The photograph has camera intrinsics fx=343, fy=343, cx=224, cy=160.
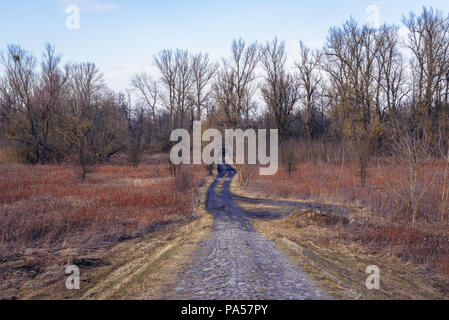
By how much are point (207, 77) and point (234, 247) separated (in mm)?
49267

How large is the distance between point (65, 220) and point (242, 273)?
25.4 ft

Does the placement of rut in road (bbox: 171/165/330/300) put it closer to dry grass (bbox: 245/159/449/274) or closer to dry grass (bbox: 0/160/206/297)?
dry grass (bbox: 245/159/449/274)

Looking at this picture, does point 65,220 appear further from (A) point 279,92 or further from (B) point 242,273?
(A) point 279,92

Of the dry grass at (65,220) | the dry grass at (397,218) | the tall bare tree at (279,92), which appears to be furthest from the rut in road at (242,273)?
the tall bare tree at (279,92)

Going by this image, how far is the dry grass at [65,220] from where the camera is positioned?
811 cm

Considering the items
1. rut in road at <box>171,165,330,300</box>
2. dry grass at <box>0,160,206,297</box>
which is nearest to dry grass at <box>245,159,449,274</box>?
rut in road at <box>171,165,330,300</box>

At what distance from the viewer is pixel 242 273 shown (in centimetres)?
641

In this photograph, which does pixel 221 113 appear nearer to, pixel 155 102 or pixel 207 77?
pixel 207 77

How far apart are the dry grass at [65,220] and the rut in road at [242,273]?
3.24m

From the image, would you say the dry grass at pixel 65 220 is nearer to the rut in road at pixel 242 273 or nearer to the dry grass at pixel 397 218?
the rut in road at pixel 242 273

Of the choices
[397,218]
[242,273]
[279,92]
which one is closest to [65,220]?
[242,273]

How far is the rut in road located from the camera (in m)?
5.39

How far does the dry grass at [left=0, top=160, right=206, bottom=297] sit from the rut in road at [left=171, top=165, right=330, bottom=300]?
10.6 feet
